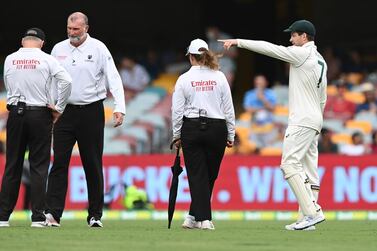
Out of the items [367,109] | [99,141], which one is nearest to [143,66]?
[367,109]

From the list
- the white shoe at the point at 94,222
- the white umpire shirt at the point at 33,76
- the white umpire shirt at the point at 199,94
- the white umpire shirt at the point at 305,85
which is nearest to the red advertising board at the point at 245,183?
the white shoe at the point at 94,222

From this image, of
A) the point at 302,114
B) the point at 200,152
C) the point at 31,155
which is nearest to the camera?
the point at 302,114

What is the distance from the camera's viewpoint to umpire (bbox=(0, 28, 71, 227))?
13.0 meters

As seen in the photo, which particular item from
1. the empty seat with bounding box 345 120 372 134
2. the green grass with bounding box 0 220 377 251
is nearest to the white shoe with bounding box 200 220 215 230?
the green grass with bounding box 0 220 377 251

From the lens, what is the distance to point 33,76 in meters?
13.0

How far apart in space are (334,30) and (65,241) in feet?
67.1

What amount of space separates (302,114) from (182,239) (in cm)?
232

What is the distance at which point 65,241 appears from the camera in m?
11.1

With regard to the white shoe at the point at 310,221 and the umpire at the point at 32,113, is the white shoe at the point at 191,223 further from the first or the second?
the umpire at the point at 32,113

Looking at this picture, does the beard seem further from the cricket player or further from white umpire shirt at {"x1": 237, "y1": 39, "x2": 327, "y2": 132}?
white umpire shirt at {"x1": 237, "y1": 39, "x2": 327, "y2": 132}

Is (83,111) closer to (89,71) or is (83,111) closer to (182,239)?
(89,71)

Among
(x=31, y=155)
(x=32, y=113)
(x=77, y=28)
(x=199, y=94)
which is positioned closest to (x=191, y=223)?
(x=199, y=94)

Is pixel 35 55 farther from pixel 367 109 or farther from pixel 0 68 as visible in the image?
pixel 0 68

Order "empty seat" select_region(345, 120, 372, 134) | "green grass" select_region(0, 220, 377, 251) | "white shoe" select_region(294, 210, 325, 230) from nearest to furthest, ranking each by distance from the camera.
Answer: "green grass" select_region(0, 220, 377, 251)
"white shoe" select_region(294, 210, 325, 230)
"empty seat" select_region(345, 120, 372, 134)
